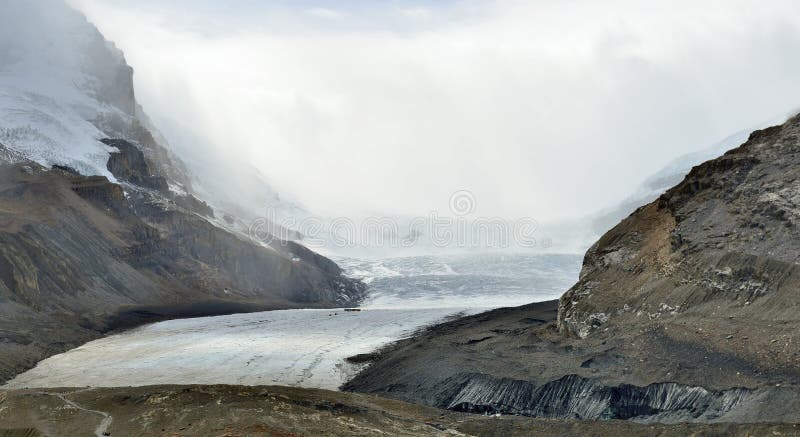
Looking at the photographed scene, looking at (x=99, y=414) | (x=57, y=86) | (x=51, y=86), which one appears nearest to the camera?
(x=99, y=414)

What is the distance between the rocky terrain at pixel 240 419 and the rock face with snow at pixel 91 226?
61.6 feet

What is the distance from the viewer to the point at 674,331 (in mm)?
34188

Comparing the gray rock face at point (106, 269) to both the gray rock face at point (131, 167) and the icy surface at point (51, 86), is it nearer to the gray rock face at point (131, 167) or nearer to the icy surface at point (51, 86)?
the gray rock face at point (131, 167)

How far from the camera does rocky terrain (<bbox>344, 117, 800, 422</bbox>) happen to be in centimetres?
2909

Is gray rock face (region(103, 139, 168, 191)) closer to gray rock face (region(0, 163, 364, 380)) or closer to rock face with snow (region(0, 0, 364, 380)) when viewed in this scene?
rock face with snow (region(0, 0, 364, 380))

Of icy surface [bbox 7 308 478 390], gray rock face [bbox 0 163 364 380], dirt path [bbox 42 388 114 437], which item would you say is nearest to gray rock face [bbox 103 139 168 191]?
gray rock face [bbox 0 163 364 380]

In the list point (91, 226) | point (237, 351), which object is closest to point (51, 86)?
point (91, 226)

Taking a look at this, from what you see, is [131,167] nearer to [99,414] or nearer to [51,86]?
[51,86]

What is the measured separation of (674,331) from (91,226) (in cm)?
8667

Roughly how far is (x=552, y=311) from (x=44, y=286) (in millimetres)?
53372

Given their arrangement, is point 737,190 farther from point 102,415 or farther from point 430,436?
point 102,415

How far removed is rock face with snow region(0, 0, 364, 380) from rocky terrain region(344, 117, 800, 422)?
33.4 metres

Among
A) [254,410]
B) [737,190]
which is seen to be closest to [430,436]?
[254,410]

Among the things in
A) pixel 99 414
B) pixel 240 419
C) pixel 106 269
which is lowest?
pixel 99 414
